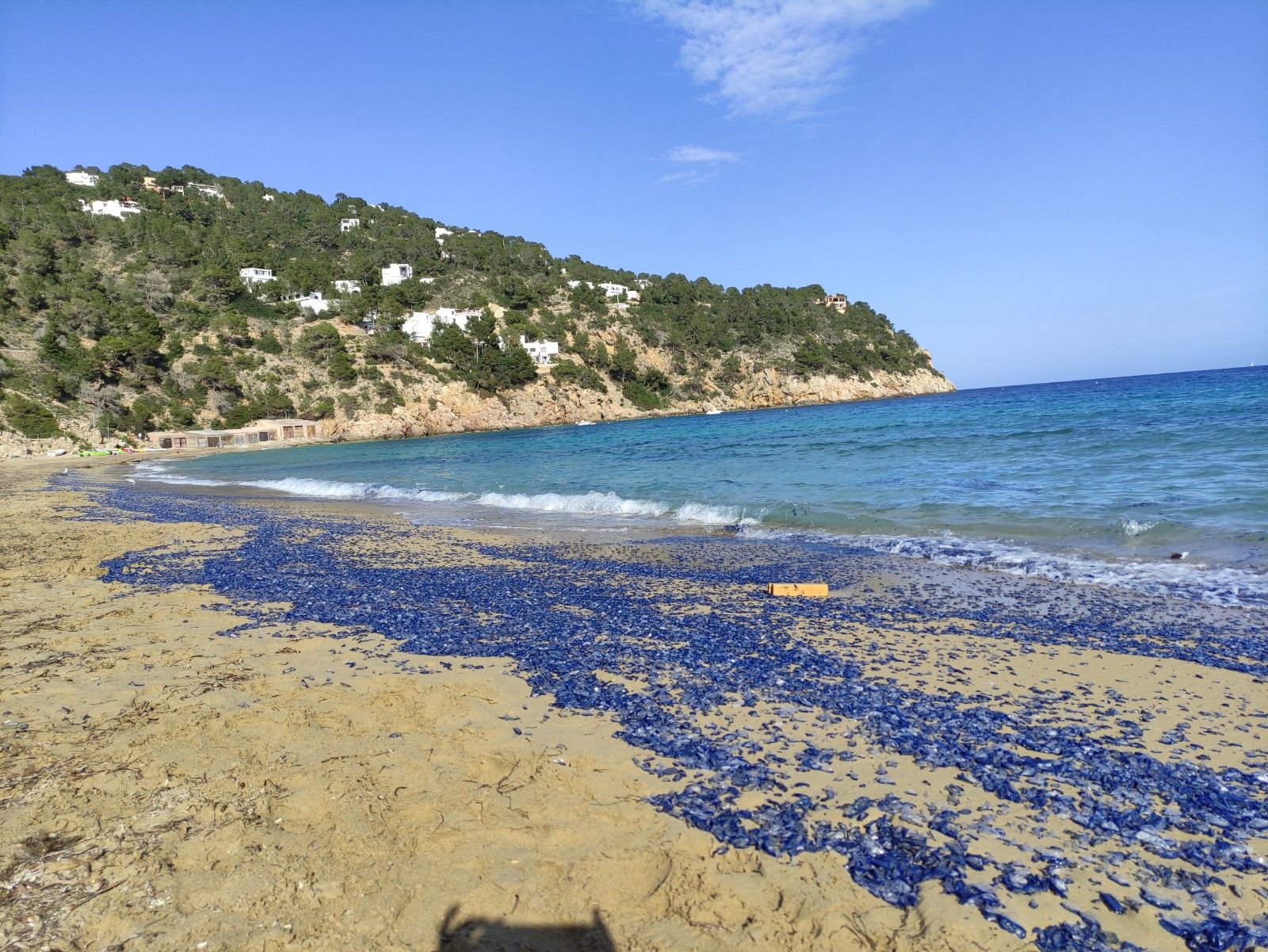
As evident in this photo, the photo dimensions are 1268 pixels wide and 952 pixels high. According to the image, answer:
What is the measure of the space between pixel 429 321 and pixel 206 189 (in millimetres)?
80470

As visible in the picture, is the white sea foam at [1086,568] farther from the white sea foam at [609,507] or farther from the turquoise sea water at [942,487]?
the white sea foam at [609,507]

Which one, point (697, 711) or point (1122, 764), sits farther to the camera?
point (697, 711)

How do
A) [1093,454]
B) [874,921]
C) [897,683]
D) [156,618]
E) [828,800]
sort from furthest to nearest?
[1093,454] < [156,618] < [897,683] < [828,800] < [874,921]

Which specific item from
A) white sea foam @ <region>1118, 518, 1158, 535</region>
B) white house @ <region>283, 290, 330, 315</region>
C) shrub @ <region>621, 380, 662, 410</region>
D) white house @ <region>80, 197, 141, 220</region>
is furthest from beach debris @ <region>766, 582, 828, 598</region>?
white house @ <region>80, 197, 141, 220</region>

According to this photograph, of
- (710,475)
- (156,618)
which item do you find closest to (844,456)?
(710,475)

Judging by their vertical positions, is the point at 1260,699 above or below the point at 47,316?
below

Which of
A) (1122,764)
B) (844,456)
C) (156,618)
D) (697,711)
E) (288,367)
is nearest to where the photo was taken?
(1122,764)

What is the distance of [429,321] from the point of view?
315 ft

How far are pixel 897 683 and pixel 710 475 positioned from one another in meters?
20.2

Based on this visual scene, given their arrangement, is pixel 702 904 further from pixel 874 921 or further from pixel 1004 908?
pixel 1004 908

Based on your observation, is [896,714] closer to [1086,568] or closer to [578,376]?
[1086,568]

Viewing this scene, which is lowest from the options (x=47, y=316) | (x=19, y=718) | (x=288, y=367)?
(x=19, y=718)

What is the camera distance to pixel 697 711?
5.98m

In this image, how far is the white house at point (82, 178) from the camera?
122 m
